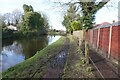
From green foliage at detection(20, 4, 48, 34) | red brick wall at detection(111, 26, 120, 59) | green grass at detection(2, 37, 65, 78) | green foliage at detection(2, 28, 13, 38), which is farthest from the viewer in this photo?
green foliage at detection(20, 4, 48, 34)

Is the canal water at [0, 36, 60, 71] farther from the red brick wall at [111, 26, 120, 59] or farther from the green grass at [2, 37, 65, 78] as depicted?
the red brick wall at [111, 26, 120, 59]

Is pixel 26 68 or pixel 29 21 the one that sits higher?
pixel 29 21

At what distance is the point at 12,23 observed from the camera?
338ft

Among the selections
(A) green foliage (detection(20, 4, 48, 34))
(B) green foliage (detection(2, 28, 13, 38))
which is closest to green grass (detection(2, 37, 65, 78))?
(B) green foliage (detection(2, 28, 13, 38))

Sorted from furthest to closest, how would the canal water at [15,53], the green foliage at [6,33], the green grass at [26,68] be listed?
the green foliage at [6,33] → the canal water at [15,53] → the green grass at [26,68]

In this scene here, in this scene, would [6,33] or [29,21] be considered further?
[29,21]

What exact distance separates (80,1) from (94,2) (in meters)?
0.73

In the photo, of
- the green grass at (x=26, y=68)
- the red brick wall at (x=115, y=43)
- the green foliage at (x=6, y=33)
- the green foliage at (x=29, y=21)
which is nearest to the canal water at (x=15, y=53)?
the green grass at (x=26, y=68)

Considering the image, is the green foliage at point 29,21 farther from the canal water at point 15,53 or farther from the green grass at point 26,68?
the green grass at point 26,68

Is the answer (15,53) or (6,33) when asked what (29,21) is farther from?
(15,53)

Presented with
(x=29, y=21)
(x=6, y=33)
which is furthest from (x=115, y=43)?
(x=29, y=21)

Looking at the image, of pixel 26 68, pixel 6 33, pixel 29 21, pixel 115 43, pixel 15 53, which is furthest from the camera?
pixel 29 21

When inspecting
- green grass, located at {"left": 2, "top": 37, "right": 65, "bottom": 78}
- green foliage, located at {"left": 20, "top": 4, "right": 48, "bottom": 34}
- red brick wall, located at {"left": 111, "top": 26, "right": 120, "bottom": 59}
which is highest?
green foliage, located at {"left": 20, "top": 4, "right": 48, "bottom": 34}

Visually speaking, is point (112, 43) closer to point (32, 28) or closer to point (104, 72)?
point (104, 72)
